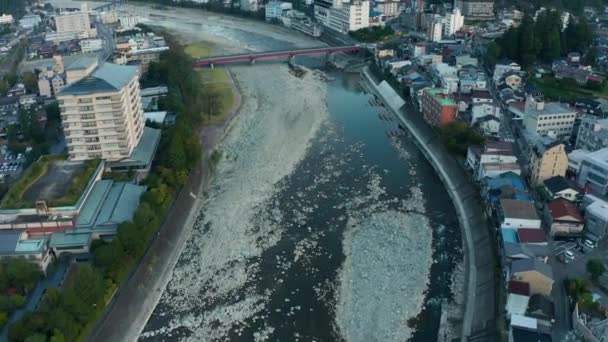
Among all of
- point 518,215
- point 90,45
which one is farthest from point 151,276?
point 90,45

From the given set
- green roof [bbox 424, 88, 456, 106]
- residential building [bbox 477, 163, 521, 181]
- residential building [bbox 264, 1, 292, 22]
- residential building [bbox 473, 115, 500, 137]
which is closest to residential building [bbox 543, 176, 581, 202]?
residential building [bbox 477, 163, 521, 181]

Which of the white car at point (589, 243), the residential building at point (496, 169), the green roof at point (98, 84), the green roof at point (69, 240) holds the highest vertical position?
the green roof at point (98, 84)

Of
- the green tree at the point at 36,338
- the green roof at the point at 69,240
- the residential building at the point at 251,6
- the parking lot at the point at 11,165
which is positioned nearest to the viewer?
the green tree at the point at 36,338

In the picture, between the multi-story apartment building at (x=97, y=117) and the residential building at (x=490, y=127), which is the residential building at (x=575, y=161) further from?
the multi-story apartment building at (x=97, y=117)

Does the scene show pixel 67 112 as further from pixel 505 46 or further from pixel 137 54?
pixel 505 46

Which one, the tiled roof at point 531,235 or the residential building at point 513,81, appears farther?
the residential building at point 513,81

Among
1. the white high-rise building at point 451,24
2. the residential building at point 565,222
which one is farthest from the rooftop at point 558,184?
the white high-rise building at point 451,24

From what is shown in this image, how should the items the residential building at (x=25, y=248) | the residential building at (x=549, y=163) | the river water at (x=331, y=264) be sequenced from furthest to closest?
the residential building at (x=549, y=163) < the residential building at (x=25, y=248) < the river water at (x=331, y=264)
